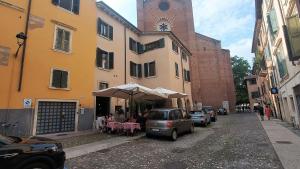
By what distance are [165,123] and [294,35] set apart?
7672 mm

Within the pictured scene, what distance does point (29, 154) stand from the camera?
12.9ft

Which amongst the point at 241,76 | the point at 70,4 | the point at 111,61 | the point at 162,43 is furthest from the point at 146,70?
the point at 241,76

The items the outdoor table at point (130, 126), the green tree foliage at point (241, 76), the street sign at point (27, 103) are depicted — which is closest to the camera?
the street sign at point (27, 103)

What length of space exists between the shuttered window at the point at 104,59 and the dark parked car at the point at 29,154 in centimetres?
1335

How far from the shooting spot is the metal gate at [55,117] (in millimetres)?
12461

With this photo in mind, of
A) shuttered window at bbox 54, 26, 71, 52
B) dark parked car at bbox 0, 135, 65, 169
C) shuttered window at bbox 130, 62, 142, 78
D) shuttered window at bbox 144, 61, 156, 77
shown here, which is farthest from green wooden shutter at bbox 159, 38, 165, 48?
dark parked car at bbox 0, 135, 65, 169

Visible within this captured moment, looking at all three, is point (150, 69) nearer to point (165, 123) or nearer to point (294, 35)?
point (165, 123)

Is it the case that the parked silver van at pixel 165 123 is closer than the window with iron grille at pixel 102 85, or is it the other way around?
the parked silver van at pixel 165 123

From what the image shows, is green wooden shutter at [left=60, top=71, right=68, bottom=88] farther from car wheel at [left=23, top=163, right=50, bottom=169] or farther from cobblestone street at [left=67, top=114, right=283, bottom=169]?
car wheel at [left=23, top=163, right=50, bottom=169]

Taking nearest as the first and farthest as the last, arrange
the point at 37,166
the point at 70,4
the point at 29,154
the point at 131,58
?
the point at 29,154 < the point at 37,166 < the point at 70,4 < the point at 131,58

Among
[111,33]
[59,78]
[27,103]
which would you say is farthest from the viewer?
[111,33]

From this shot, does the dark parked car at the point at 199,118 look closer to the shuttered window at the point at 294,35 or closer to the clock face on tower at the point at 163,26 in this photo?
the shuttered window at the point at 294,35

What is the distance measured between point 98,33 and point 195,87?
23.0m

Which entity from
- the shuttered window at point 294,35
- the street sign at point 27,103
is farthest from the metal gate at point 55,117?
the shuttered window at point 294,35
